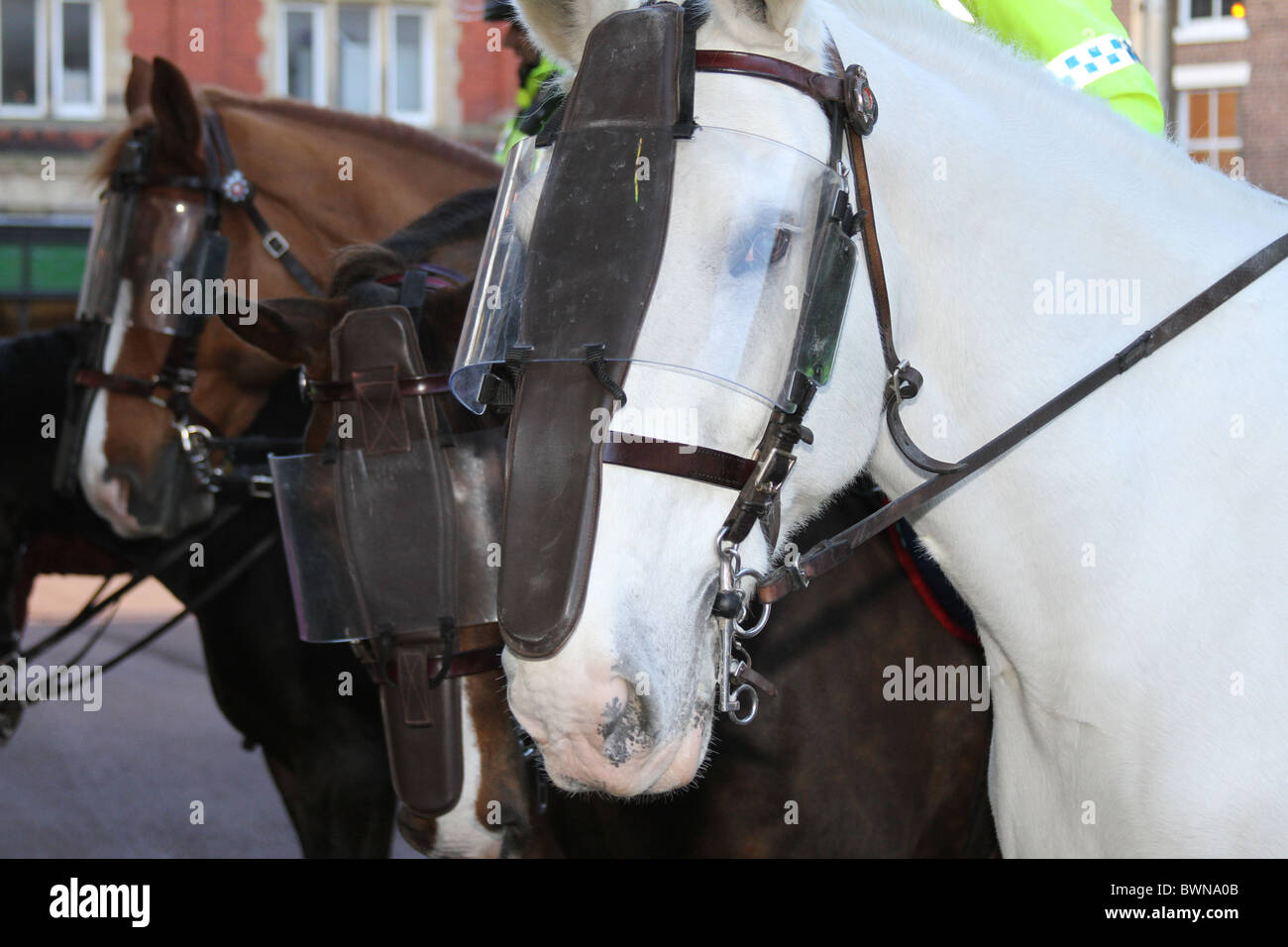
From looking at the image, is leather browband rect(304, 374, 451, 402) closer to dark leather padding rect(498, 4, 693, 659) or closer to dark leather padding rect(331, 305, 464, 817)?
dark leather padding rect(331, 305, 464, 817)

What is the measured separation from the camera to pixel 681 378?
4.78ft

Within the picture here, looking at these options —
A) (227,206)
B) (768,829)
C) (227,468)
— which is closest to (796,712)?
(768,829)

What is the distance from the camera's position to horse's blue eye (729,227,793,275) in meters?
1.49

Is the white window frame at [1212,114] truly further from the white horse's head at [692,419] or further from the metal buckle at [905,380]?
the white horse's head at [692,419]

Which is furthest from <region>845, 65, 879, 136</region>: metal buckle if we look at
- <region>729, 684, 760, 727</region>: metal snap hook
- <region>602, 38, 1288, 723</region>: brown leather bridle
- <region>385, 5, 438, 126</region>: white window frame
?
<region>385, 5, 438, 126</region>: white window frame

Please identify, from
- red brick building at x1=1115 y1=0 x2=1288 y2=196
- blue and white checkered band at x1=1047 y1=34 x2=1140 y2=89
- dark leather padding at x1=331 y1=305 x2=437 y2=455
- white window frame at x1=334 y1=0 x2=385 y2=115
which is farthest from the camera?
white window frame at x1=334 y1=0 x2=385 y2=115

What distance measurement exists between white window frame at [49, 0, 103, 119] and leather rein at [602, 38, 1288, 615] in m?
19.4

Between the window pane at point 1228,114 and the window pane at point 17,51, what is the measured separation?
53.4ft

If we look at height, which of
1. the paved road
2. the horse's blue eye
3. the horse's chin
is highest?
the horse's blue eye

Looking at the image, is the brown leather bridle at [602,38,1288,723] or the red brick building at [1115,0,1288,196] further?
the red brick building at [1115,0,1288,196]

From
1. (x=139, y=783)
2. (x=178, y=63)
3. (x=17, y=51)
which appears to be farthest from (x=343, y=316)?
(x=17, y=51)

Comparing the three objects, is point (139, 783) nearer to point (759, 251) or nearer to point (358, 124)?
point (358, 124)

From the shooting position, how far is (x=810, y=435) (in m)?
1.54
